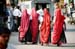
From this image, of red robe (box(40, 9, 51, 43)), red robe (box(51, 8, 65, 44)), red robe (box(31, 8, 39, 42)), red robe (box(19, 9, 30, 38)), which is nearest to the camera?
red robe (box(51, 8, 65, 44))

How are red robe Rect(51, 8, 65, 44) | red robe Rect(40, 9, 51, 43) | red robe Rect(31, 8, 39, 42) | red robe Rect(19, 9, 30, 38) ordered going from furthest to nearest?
red robe Rect(31, 8, 39, 42), red robe Rect(19, 9, 30, 38), red robe Rect(40, 9, 51, 43), red robe Rect(51, 8, 65, 44)

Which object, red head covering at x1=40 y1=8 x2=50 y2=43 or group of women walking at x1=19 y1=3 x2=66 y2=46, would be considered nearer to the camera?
group of women walking at x1=19 y1=3 x2=66 y2=46

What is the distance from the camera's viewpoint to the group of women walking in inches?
516

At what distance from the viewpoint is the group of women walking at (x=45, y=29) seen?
1309 cm

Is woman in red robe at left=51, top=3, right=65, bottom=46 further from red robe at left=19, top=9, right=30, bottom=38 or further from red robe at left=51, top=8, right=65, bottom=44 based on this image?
red robe at left=19, top=9, right=30, bottom=38

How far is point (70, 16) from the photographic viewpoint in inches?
1193

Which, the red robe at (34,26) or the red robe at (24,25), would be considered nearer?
the red robe at (24,25)

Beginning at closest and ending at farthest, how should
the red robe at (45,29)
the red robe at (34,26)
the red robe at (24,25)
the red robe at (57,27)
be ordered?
the red robe at (57,27)
the red robe at (45,29)
the red robe at (24,25)
the red robe at (34,26)

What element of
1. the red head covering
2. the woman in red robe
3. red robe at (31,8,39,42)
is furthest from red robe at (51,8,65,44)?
red robe at (31,8,39,42)

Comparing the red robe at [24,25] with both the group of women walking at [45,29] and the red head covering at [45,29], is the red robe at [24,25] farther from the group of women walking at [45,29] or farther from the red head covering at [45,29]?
the red head covering at [45,29]

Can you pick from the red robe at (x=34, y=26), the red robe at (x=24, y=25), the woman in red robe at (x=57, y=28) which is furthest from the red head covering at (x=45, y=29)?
the red robe at (x=24, y=25)

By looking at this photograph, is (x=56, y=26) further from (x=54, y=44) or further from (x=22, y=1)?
(x=22, y=1)

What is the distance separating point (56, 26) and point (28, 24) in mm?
1403

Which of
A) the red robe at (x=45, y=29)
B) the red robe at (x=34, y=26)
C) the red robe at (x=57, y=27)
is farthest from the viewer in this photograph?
the red robe at (x=34, y=26)
